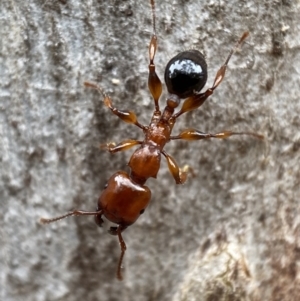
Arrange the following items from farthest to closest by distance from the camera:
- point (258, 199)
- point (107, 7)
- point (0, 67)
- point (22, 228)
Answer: point (22, 228), point (258, 199), point (0, 67), point (107, 7)

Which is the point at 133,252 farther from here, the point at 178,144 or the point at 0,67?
the point at 0,67

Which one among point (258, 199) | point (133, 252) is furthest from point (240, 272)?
point (133, 252)

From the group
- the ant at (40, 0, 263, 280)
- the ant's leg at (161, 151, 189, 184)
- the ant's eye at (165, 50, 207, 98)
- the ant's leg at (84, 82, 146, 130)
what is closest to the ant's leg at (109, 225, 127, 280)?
the ant at (40, 0, 263, 280)

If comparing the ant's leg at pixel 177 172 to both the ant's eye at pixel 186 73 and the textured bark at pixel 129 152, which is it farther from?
the ant's eye at pixel 186 73

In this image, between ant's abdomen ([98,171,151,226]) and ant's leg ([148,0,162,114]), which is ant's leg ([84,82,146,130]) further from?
ant's abdomen ([98,171,151,226])

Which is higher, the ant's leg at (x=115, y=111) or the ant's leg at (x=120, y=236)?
the ant's leg at (x=115, y=111)

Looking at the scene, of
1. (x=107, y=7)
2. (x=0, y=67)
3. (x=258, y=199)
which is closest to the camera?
→ (x=107, y=7)

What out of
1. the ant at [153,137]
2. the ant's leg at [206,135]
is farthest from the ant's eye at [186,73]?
the ant's leg at [206,135]

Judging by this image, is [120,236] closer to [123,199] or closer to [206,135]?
[123,199]
